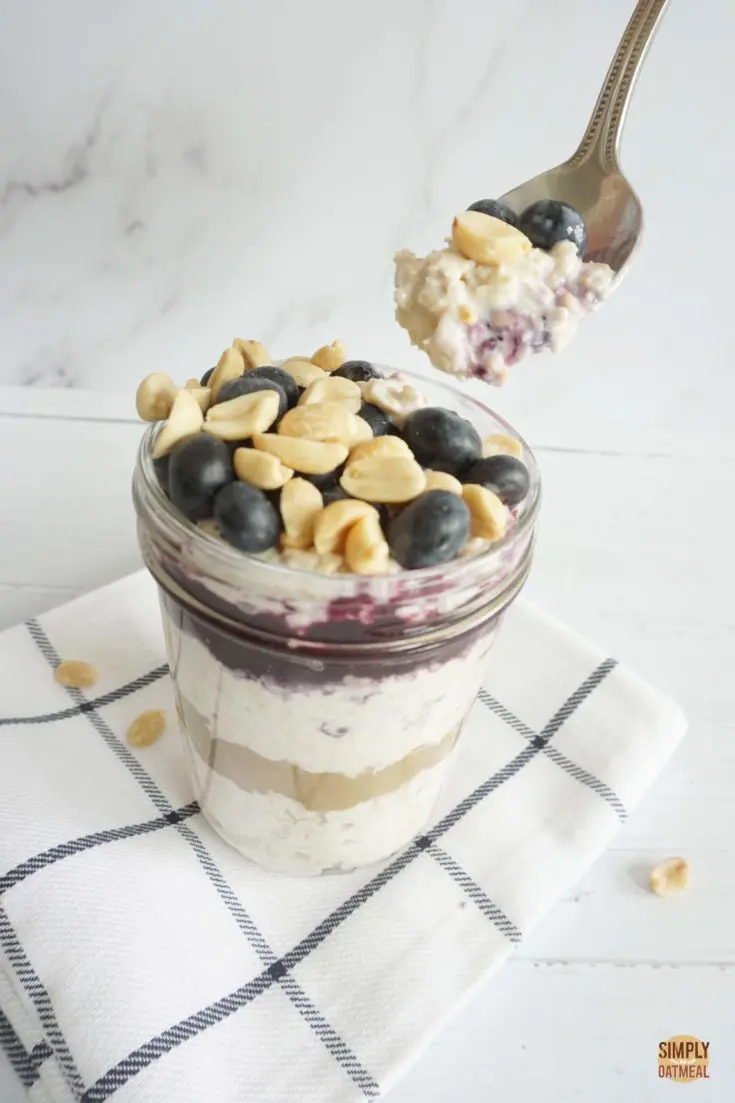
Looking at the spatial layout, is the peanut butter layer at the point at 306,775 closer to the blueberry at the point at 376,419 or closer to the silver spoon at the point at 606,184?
the blueberry at the point at 376,419

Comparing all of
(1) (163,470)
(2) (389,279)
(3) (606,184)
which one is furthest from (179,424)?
(2) (389,279)

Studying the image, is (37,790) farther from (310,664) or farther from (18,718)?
(310,664)

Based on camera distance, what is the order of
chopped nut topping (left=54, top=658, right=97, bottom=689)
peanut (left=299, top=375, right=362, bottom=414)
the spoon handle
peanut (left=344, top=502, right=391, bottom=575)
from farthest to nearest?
chopped nut topping (left=54, top=658, right=97, bottom=689), the spoon handle, peanut (left=299, top=375, right=362, bottom=414), peanut (left=344, top=502, right=391, bottom=575)

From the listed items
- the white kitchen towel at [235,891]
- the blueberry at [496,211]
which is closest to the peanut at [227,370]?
the blueberry at [496,211]

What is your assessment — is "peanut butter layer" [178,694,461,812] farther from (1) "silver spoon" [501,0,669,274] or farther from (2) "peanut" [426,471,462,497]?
(1) "silver spoon" [501,0,669,274]

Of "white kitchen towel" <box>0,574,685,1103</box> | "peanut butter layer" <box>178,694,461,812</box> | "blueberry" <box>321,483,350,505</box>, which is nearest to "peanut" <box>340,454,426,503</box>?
"blueberry" <box>321,483,350,505</box>

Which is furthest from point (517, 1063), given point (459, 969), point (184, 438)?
point (184, 438)

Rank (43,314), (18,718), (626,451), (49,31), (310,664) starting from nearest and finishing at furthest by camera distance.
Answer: (310,664)
(18,718)
(49,31)
(43,314)
(626,451)

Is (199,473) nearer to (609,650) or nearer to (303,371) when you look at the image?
(303,371)
